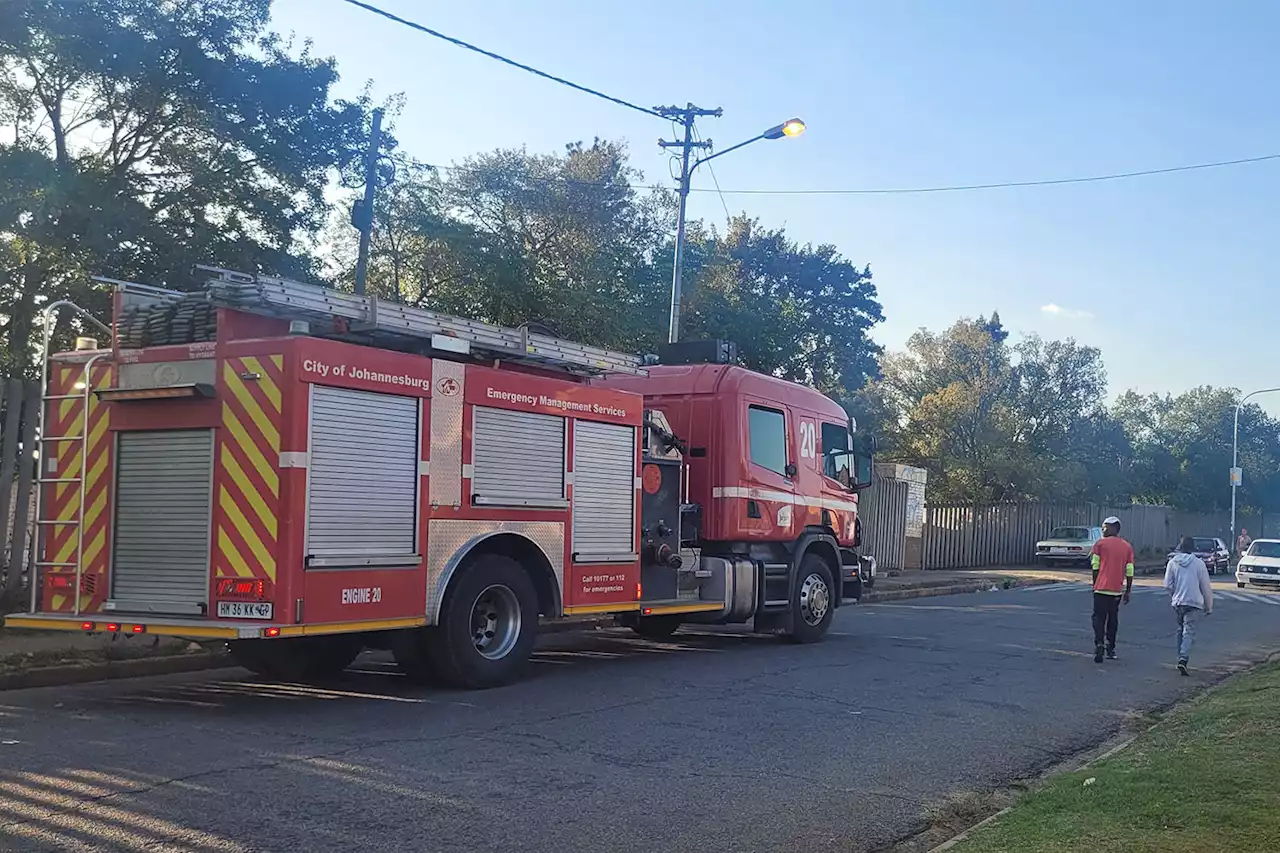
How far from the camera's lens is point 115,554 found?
891 centimetres

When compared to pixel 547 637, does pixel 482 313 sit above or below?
above

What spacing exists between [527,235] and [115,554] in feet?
62.1

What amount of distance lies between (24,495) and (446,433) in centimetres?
557

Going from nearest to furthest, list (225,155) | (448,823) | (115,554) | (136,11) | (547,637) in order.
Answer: (448,823), (115,554), (547,637), (136,11), (225,155)

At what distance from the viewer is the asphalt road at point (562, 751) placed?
575 centimetres

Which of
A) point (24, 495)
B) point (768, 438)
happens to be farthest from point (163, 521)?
point (768, 438)

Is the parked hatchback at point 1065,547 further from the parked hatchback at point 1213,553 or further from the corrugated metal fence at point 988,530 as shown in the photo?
the parked hatchback at point 1213,553

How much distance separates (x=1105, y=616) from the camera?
13.6 m

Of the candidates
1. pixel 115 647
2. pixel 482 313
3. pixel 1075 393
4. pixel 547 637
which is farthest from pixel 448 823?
pixel 1075 393

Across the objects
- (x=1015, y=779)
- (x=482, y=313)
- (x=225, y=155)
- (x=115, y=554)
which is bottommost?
(x=1015, y=779)

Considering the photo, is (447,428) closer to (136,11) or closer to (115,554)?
(115,554)

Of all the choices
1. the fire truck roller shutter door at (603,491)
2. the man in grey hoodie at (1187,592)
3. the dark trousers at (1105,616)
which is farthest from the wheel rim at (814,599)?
the man in grey hoodie at (1187,592)

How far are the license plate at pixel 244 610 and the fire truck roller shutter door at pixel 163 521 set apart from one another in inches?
7.7

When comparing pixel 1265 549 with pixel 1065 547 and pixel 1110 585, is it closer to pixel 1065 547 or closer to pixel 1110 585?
pixel 1065 547
